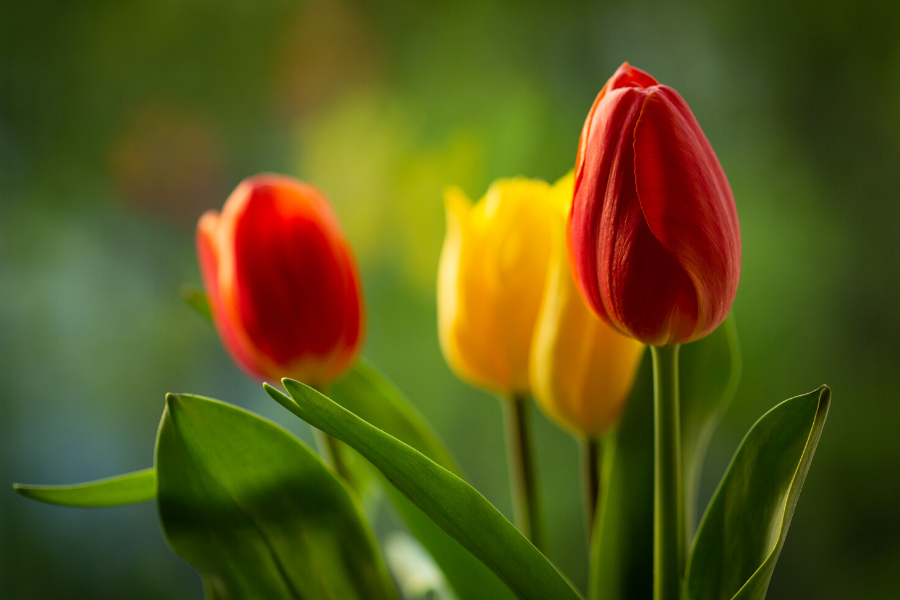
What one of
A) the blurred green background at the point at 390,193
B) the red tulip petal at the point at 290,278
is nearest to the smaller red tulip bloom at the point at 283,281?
the red tulip petal at the point at 290,278

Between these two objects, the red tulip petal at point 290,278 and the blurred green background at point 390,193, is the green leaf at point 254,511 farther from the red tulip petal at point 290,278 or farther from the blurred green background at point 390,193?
the blurred green background at point 390,193

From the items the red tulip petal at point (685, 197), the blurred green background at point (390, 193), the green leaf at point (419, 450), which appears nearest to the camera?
the red tulip petal at point (685, 197)

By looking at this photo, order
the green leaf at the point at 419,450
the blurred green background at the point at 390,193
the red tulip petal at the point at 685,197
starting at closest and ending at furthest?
the red tulip petal at the point at 685,197, the green leaf at the point at 419,450, the blurred green background at the point at 390,193

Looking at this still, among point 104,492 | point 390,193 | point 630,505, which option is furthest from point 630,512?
point 390,193

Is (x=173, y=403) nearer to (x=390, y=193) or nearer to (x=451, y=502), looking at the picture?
(x=451, y=502)

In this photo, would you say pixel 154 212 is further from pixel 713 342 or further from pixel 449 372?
pixel 713 342

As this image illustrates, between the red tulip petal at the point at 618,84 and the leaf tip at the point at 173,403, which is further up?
the red tulip petal at the point at 618,84

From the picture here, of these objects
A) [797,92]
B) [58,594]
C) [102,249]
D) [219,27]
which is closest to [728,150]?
[797,92]
